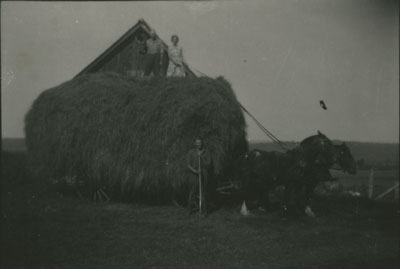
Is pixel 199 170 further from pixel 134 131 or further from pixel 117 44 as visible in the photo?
pixel 117 44

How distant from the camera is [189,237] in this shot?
8.18 metres

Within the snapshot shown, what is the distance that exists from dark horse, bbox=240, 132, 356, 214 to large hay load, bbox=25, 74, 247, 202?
730mm

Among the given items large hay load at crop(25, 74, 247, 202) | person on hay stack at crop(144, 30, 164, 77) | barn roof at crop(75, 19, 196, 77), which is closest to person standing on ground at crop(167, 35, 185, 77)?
person on hay stack at crop(144, 30, 164, 77)

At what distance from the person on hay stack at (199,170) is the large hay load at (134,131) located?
9.4 inches

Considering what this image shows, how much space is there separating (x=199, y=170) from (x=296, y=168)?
2.17m

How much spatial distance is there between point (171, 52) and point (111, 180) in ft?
17.5

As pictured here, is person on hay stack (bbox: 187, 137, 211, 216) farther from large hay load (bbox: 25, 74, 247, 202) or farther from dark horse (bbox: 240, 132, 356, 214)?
dark horse (bbox: 240, 132, 356, 214)

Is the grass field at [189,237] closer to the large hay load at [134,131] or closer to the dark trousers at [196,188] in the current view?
the dark trousers at [196,188]

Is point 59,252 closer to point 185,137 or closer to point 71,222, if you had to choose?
point 71,222

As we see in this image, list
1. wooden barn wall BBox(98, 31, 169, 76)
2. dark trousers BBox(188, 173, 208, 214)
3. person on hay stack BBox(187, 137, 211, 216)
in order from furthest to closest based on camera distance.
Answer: wooden barn wall BBox(98, 31, 169, 76) → dark trousers BBox(188, 173, 208, 214) → person on hay stack BBox(187, 137, 211, 216)

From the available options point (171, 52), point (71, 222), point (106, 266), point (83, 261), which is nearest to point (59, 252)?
point (83, 261)

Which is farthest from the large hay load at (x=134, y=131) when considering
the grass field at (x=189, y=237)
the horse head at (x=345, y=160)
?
the horse head at (x=345, y=160)

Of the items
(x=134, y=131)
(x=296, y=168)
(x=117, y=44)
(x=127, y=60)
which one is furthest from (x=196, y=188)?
(x=117, y=44)

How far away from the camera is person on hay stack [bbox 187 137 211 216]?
1002 centimetres
